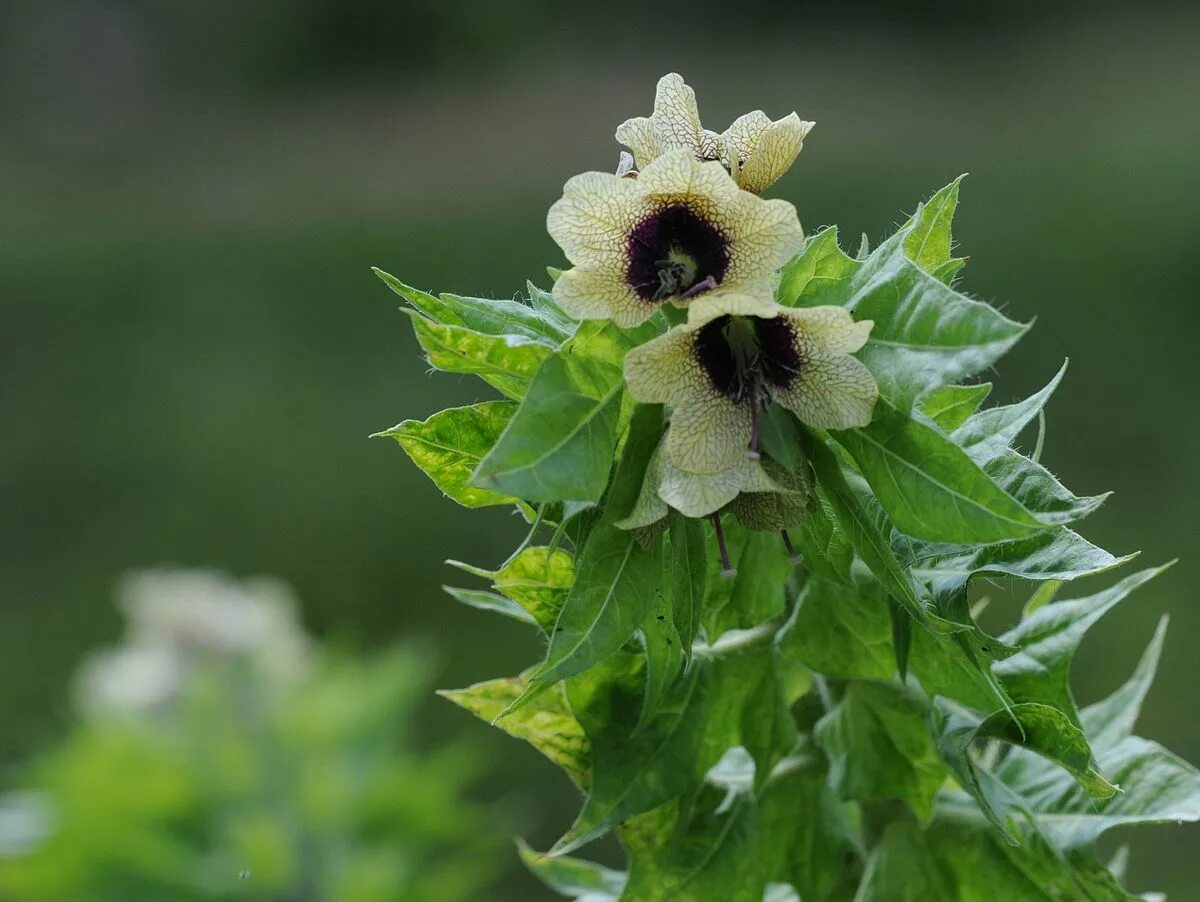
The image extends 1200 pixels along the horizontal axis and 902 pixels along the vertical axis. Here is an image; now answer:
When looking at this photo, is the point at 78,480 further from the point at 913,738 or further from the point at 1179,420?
the point at 913,738

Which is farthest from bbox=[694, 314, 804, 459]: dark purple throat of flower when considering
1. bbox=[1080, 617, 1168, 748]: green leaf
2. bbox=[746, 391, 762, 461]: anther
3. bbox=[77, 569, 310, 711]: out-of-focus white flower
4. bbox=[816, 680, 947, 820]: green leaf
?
bbox=[77, 569, 310, 711]: out-of-focus white flower

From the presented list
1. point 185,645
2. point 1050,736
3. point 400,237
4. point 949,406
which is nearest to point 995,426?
point 949,406

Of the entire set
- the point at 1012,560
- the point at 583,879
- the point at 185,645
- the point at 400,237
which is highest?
the point at 400,237

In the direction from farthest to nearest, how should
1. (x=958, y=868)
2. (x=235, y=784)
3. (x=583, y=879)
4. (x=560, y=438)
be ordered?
(x=235, y=784) → (x=583, y=879) → (x=958, y=868) → (x=560, y=438)

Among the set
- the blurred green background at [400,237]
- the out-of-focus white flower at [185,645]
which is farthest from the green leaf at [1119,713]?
the blurred green background at [400,237]

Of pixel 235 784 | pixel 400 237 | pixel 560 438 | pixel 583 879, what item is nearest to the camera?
pixel 560 438

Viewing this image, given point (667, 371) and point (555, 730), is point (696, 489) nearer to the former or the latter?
point (667, 371)

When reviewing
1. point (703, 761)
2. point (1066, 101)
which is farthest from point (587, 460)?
point (1066, 101)
